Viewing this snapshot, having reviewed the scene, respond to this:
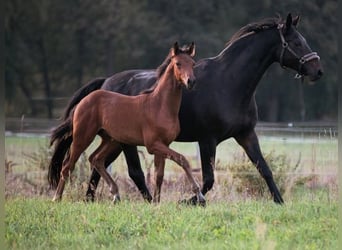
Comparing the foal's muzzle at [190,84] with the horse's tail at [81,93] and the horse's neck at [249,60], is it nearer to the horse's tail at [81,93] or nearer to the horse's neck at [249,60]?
the horse's neck at [249,60]

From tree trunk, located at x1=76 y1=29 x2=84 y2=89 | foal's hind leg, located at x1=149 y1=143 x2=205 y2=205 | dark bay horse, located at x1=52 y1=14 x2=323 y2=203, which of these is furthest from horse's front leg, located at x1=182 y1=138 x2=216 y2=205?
tree trunk, located at x1=76 y1=29 x2=84 y2=89

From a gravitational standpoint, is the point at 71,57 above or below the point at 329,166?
below

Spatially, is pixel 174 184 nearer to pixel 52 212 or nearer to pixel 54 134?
pixel 54 134

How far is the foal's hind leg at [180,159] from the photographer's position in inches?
318

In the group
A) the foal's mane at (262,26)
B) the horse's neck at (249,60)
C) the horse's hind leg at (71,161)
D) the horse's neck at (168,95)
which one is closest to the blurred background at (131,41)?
the foal's mane at (262,26)

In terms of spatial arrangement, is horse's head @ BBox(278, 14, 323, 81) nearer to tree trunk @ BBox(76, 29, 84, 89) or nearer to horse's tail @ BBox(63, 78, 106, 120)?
horse's tail @ BBox(63, 78, 106, 120)

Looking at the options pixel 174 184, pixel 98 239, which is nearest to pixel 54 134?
pixel 174 184

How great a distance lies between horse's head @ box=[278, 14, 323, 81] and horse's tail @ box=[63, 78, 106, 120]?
2804 millimetres

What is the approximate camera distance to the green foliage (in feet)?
35.4

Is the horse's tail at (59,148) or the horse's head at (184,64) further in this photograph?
the horse's tail at (59,148)

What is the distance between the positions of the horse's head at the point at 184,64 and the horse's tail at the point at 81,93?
2.25 meters

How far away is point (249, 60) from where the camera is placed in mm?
9297

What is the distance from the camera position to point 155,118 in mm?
8492

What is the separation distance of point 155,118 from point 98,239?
2.30 m
